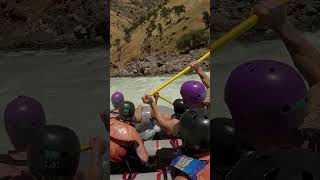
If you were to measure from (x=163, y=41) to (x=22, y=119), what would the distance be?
29.0m

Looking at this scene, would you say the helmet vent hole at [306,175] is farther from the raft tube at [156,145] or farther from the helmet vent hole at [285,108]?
the raft tube at [156,145]

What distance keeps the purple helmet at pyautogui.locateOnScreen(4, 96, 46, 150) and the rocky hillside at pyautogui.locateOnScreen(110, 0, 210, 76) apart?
78.2 feet

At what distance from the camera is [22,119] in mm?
2838

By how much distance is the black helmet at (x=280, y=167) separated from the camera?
1429 millimetres

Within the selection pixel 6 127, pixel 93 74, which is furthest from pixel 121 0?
pixel 6 127

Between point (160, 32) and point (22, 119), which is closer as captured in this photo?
point (22, 119)

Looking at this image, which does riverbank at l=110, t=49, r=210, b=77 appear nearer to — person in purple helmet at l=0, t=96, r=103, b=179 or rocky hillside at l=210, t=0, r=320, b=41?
rocky hillside at l=210, t=0, r=320, b=41

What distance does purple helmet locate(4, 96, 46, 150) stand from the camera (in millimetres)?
2801

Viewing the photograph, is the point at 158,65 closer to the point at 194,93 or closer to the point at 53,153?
the point at 194,93

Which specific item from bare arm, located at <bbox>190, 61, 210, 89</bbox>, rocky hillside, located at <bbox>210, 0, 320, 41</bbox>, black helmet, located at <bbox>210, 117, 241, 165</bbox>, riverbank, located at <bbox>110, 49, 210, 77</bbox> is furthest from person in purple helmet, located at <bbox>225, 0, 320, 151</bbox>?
riverbank, located at <bbox>110, 49, 210, 77</bbox>

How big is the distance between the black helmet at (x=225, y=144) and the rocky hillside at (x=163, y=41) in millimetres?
24284

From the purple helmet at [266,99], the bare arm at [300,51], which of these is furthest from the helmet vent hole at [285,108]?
the bare arm at [300,51]

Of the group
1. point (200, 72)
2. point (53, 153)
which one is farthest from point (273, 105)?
point (200, 72)

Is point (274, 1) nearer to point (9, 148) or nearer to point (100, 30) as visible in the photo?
point (9, 148)
